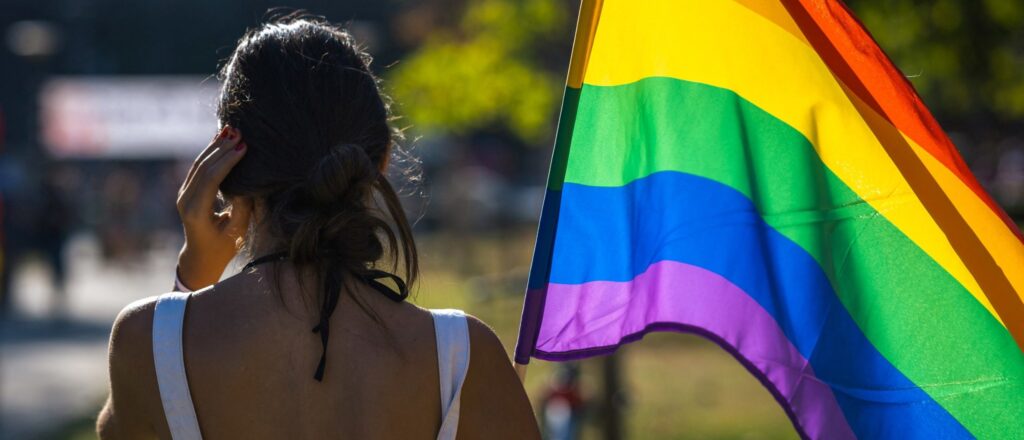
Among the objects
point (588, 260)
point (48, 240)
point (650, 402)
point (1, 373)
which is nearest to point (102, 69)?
point (48, 240)

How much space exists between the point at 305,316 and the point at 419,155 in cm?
107

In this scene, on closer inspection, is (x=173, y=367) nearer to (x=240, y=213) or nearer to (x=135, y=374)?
(x=135, y=374)

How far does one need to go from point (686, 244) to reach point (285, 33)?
1.01 m

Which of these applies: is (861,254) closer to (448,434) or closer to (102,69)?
(448,434)

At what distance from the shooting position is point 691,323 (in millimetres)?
2811

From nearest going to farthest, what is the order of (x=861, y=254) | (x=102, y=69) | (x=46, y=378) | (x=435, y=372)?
(x=435, y=372) < (x=861, y=254) < (x=46, y=378) < (x=102, y=69)

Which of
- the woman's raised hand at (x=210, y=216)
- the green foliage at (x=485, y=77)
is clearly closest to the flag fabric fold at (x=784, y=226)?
the woman's raised hand at (x=210, y=216)

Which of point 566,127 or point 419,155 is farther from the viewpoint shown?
point 419,155

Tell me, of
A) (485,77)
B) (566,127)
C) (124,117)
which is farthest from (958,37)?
(124,117)

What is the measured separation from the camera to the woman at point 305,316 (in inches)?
82.3

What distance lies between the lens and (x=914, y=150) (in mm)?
2740

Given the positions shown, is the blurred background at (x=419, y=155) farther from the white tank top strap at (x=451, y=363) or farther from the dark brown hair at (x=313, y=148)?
Answer: the white tank top strap at (x=451, y=363)

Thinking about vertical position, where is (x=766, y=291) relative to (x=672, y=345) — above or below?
above

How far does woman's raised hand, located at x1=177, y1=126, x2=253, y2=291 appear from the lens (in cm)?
219
